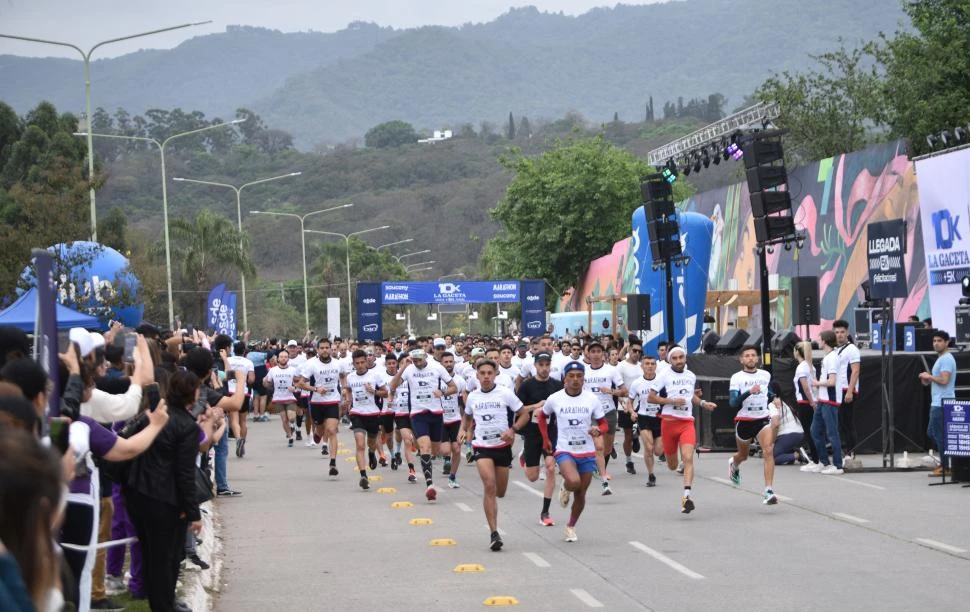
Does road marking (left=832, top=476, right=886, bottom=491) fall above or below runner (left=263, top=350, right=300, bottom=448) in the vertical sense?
below

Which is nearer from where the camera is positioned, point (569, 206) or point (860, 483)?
point (860, 483)

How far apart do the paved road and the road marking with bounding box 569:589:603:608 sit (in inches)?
1.4

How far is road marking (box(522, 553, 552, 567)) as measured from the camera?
12914mm

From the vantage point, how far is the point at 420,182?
570 feet

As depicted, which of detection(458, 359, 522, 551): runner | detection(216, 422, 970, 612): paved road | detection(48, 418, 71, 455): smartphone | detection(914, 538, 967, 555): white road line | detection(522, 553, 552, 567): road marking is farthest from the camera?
detection(458, 359, 522, 551): runner

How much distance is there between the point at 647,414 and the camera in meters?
20.5

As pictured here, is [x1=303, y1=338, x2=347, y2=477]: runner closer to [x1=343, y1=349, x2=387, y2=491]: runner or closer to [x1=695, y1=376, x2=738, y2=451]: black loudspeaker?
[x1=343, y1=349, x2=387, y2=491]: runner

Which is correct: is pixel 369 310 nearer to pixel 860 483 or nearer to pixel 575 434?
pixel 860 483

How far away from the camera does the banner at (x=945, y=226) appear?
29406 millimetres

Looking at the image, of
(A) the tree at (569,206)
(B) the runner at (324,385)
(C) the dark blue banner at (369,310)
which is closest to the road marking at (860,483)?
(B) the runner at (324,385)

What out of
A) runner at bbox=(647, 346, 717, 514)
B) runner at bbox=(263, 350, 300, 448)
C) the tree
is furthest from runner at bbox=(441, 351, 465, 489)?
the tree

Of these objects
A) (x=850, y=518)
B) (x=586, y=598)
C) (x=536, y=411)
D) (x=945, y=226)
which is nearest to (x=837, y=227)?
(x=945, y=226)

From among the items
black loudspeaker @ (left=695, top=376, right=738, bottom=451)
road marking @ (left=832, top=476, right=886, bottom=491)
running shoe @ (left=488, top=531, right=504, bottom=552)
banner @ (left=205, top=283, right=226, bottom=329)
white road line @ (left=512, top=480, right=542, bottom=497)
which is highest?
banner @ (left=205, top=283, right=226, bottom=329)

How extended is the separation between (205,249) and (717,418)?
48.7m
